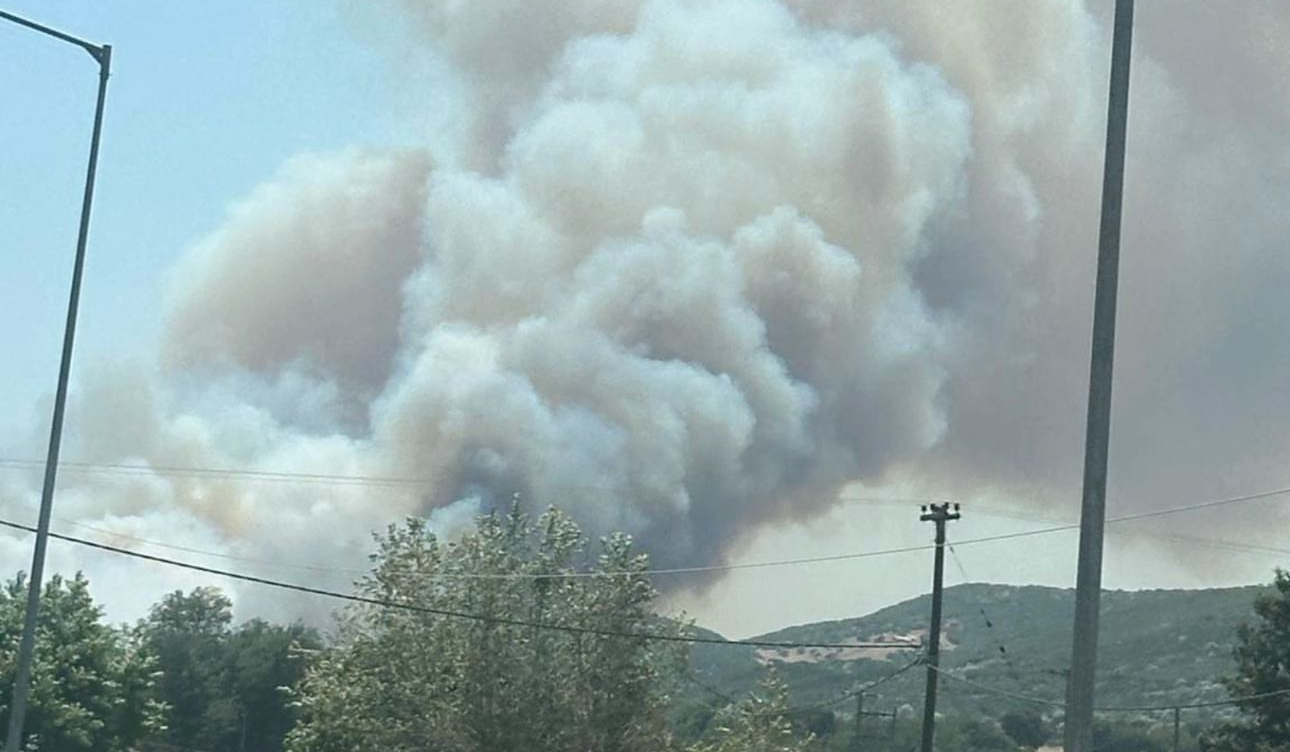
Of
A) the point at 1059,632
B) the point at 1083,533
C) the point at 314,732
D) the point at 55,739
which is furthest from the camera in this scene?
the point at 1059,632

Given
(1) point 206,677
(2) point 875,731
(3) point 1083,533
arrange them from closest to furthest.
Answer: (3) point 1083,533
(1) point 206,677
(2) point 875,731

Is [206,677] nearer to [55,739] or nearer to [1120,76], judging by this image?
[55,739]

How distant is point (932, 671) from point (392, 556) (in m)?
19.8

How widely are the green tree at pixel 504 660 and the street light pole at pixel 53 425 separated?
24293 mm

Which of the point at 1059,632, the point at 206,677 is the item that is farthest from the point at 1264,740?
the point at 1059,632

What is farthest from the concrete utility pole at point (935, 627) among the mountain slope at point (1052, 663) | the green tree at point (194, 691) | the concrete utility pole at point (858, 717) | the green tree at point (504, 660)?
the mountain slope at point (1052, 663)

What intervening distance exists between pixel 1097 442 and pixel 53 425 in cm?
2016

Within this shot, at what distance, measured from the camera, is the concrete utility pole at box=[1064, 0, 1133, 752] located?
42.6 feet

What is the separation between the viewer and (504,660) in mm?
53562

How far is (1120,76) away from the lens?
13508mm

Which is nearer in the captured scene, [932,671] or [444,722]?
[932,671]


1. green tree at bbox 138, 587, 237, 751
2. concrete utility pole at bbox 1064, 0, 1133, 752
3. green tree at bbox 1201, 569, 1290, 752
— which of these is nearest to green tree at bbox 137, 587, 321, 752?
green tree at bbox 138, 587, 237, 751

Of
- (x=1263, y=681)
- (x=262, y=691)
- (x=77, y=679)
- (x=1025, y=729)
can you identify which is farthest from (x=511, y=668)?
(x=1025, y=729)

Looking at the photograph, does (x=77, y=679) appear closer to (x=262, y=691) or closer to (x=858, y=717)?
(x=262, y=691)
